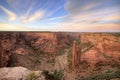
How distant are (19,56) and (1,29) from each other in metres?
0.72

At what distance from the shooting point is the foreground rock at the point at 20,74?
3412 millimetres

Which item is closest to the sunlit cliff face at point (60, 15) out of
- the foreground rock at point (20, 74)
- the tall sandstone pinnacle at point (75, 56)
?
the tall sandstone pinnacle at point (75, 56)

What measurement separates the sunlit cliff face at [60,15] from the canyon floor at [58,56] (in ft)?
0.46

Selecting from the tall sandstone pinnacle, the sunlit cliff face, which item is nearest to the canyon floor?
the tall sandstone pinnacle

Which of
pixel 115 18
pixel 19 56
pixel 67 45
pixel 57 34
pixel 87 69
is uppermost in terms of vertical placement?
pixel 115 18

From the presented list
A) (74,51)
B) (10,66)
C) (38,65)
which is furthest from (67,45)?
(10,66)

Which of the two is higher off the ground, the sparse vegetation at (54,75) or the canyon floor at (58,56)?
the canyon floor at (58,56)

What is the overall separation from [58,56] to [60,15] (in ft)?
2.86

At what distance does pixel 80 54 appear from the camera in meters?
3.40

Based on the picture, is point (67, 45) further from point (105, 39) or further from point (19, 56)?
point (19, 56)

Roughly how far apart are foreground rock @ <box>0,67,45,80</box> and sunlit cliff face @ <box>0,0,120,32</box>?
34.6 inches

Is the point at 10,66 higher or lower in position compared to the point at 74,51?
lower

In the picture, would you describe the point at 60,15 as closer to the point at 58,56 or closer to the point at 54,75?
the point at 58,56

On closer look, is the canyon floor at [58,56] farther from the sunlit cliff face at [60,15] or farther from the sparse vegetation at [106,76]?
the sunlit cliff face at [60,15]
